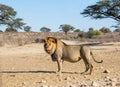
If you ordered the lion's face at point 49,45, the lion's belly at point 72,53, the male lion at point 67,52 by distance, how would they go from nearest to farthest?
1. the lion's face at point 49,45
2. the male lion at point 67,52
3. the lion's belly at point 72,53

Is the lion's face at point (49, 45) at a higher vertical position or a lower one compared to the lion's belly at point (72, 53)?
higher

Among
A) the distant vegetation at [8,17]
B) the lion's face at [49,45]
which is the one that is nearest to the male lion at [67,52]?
the lion's face at [49,45]

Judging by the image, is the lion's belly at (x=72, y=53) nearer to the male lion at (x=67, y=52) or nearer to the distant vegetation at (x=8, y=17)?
the male lion at (x=67, y=52)

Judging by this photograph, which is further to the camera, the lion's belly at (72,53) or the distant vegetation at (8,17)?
the distant vegetation at (8,17)

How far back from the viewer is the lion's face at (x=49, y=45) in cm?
1246

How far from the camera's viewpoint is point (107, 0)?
42594mm

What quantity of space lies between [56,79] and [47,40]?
1462 mm

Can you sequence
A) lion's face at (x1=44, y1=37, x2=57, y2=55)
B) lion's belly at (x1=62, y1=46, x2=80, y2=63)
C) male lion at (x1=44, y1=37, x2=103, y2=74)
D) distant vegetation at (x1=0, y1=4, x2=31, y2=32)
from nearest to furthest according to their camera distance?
lion's face at (x1=44, y1=37, x2=57, y2=55) → male lion at (x1=44, y1=37, x2=103, y2=74) → lion's belly at (x1=62, y1=46, x2=80, y2=63) → distant vegetation at (x1=0, y1=4, x2=31, y2=32)

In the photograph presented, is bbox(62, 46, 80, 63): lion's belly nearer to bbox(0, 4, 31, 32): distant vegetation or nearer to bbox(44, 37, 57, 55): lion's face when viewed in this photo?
bbox(44, 37, 57, 55): lion's face

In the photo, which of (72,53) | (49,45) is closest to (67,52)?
(72,53)

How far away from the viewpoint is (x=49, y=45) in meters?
12.5

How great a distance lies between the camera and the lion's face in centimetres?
1246

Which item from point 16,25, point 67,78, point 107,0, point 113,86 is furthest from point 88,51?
point 16,25

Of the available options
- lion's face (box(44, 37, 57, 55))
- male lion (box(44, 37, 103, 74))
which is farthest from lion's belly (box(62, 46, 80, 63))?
lion's face (box(44, 37, 57, 55))
